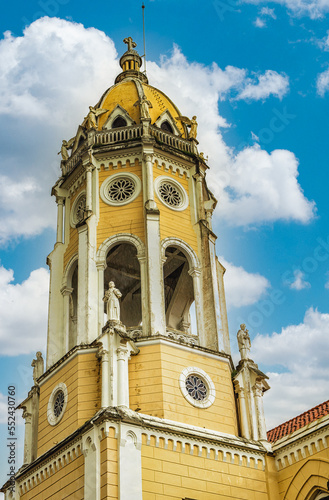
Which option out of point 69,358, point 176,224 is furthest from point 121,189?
point 69,358

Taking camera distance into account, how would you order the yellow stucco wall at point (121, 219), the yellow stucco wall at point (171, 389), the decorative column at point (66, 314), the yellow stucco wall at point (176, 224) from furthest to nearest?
the yellow stucco wall at point (176, 224) → the yellow stucco wall at point (121, 219) → the decorative column at point (66, 314) → the yellow stucco wall at point (171, 389)

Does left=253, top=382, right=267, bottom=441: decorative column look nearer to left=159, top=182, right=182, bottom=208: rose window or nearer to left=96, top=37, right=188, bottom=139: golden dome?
left=159, top=182, right=182, bottom=208: rose window

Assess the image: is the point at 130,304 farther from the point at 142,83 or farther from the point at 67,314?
the point at 142,83

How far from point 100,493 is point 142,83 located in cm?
1723

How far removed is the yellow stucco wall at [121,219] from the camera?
26.3 metres

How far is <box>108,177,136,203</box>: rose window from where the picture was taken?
27209 millimetres

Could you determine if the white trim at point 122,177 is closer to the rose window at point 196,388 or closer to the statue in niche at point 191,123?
the statue in niche at point 191,123

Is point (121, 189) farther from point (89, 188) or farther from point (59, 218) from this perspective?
point (59, 218)

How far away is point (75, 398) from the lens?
2300 cm

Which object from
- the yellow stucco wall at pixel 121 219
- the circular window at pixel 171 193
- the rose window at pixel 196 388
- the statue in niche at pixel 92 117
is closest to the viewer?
the rose window at pixel 196 388

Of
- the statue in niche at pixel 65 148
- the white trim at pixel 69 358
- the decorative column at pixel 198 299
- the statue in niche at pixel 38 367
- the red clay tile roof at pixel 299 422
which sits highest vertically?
the statue in niche at pixel 65 148

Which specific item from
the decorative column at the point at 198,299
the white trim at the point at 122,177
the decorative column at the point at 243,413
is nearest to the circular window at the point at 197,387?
the decorative column at the point at 243,413

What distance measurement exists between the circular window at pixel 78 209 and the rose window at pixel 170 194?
9.38ft

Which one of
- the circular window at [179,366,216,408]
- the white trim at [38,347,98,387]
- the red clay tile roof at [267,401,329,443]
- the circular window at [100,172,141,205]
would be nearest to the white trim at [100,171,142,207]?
the circular window at [100,172,141,205]
